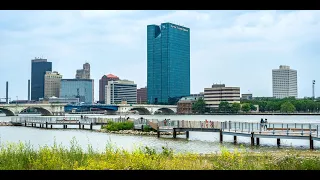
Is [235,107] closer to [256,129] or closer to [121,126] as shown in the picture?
[121,126]

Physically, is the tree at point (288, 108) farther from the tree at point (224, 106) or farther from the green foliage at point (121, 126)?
the green foliage at point (121, 126)

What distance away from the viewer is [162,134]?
2178 inches

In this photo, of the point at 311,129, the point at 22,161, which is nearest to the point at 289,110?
the point at 311,129

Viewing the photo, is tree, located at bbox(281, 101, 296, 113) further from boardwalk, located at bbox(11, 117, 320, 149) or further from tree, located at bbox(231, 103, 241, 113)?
boardwalk, located at bbox(11, 117, 320, 149)

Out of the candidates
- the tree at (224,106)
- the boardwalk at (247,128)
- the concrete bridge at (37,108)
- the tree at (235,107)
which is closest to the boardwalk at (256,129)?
the boardwalk at (247,128)

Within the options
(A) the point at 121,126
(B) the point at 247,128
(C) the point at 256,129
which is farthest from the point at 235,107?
(C) the point at 256,129

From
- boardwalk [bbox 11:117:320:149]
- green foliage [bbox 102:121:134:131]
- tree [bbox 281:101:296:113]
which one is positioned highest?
tree [bbox 281:101:296:113]

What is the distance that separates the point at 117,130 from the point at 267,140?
2539 cm

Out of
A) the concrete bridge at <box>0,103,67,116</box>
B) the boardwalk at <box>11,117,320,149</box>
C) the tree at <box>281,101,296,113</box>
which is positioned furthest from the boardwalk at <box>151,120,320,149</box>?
the tree at <box>281,101,296,113</box>

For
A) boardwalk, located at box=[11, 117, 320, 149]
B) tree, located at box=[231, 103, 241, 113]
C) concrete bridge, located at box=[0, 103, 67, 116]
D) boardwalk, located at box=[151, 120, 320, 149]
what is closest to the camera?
boardwalk, located at box=[151, 120, 320, 149]

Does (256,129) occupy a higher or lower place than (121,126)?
higher
